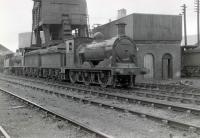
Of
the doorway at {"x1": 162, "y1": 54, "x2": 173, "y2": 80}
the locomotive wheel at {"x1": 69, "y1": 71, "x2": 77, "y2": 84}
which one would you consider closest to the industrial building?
the doorway at {"x1": 162, "y1": 54, "x2": 173, "y2": 80}

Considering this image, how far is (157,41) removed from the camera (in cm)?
2825

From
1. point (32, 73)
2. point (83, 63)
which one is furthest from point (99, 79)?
point (32, 73)

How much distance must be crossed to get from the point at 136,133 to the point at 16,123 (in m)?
3.56

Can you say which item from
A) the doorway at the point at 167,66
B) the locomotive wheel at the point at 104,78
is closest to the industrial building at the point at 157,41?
the doorway at the point at 167,66

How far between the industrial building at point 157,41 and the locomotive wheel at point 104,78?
9.71 m

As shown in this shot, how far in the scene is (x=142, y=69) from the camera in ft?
55.1

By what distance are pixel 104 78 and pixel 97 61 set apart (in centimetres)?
141

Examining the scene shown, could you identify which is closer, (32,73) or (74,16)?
(32,73)

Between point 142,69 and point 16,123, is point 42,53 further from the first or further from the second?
point 16,123

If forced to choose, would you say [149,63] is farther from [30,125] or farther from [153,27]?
[30,125]

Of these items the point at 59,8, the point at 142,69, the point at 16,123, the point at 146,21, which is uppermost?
the point at 59,8

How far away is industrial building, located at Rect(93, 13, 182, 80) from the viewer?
2728 centimetres

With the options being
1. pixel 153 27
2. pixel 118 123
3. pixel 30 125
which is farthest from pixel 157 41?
pixel 30 125

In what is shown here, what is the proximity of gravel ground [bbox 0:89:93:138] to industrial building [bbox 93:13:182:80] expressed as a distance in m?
17.5
